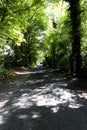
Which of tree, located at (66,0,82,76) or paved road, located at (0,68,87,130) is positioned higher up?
tree, located at (66,0,82,76)

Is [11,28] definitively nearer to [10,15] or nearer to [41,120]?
[10,15]

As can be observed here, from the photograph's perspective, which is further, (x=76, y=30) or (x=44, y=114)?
(x=76, y=30)

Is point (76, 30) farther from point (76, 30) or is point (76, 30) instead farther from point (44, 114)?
point (44, 114)

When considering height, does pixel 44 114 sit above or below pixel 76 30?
below

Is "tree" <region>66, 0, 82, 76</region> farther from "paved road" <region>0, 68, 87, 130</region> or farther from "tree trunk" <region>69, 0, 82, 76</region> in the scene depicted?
"paved road" <region>0, 68, 87, 130</region>

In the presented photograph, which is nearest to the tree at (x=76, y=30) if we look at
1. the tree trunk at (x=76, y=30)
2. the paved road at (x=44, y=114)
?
the tree trunk at (x=76, y=30)

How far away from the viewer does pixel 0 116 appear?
873cm

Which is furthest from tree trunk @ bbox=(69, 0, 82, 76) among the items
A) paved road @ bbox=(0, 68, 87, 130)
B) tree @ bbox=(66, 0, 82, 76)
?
paved road @ bbox=(0, 68, 87, 130)

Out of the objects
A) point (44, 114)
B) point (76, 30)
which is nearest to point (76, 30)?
point (76, 30)

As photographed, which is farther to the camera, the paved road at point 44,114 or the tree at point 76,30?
the tree at point 76,30

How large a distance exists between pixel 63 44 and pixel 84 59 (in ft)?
27.7

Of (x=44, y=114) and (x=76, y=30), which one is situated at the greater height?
(x=76, y=30)

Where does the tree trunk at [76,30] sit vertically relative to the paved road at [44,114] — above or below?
above

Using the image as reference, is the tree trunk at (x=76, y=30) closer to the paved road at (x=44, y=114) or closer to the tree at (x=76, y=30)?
the tree at (x=76, y=30)
